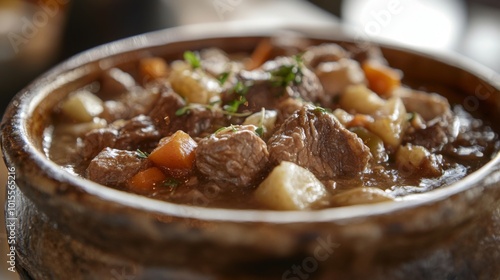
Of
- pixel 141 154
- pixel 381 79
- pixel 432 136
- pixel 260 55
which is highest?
pixel 432 136

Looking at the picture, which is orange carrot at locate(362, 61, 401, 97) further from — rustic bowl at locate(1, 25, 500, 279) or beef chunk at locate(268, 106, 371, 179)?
rustic bowl at locate(1, 25, 500, 279)

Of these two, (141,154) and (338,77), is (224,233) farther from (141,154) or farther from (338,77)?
(338,77)

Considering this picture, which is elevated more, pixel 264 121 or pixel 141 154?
pixel 264 121

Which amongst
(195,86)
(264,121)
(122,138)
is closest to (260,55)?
(195,86)

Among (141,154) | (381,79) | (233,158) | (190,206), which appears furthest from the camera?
(381,79)

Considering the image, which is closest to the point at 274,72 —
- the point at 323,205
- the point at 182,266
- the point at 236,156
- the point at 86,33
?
the point at 236,156

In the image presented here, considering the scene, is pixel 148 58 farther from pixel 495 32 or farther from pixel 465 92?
pixel 495 32

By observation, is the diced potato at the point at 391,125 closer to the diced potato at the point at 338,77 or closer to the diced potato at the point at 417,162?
the diced potato at the point at 417,162

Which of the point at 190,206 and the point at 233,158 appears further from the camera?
the point at 233,158
